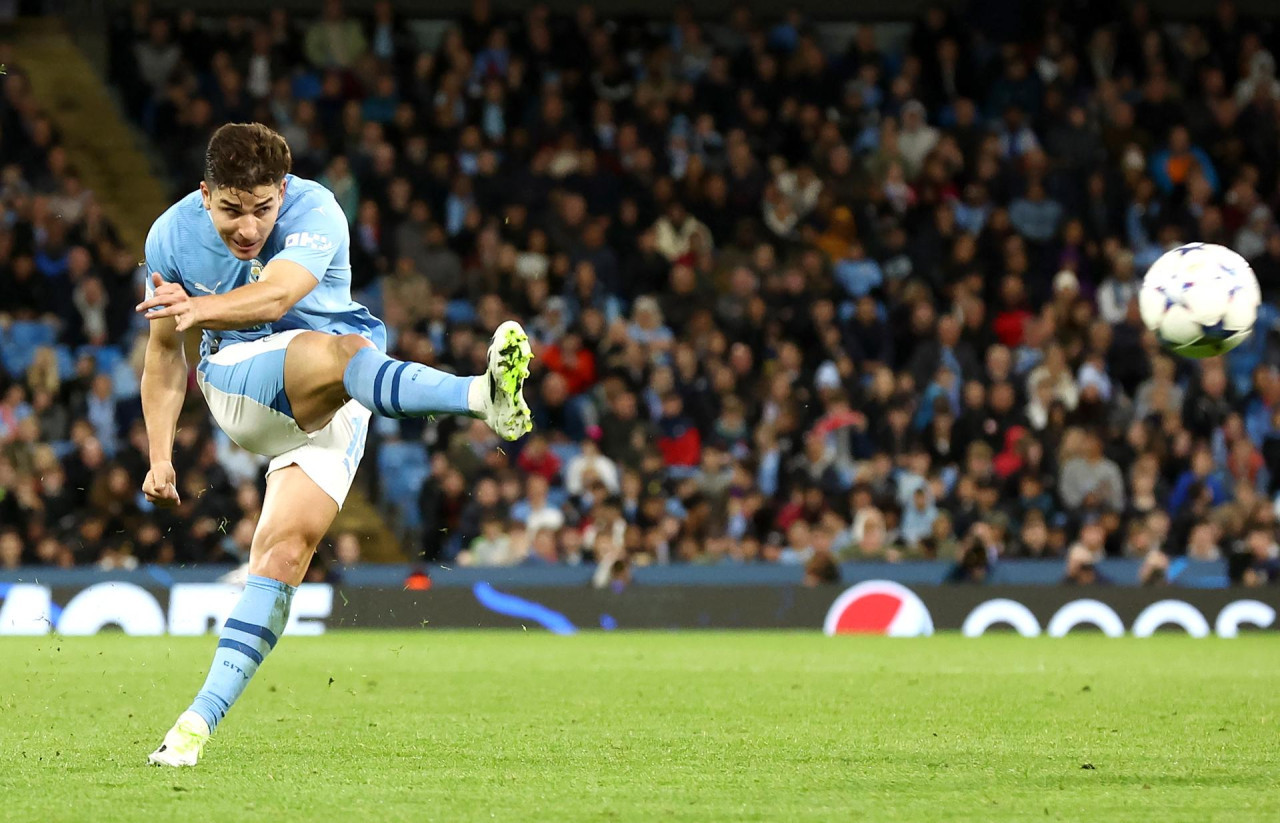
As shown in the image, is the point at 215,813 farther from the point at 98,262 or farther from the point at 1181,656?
the point at 98,262

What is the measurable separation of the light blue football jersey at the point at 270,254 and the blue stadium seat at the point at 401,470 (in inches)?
370

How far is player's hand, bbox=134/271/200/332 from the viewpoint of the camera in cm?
526

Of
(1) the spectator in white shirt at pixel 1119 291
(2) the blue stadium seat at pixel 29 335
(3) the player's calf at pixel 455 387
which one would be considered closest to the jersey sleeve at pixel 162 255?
(3) the player's calf at pixel 455 387

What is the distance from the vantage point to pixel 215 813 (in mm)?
4645

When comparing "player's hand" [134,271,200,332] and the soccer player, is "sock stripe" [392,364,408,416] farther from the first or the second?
"player's hand" [134,271,200,332]

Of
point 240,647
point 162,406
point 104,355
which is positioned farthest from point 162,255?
point 104,355

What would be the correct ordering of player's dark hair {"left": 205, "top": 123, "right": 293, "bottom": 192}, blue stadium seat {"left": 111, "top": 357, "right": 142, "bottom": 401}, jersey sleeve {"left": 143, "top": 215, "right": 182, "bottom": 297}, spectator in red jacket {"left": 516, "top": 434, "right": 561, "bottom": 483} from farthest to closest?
blue stadium seat {"left": 111, "top": 357, "right": 142, "bottom": 401} < spectator in red jacket {"left": 516, "top": 434, "right": 561, "bottom": 483} < jersey sleeve {"left": 143, "top": 215, "right": 182, "bottom": 297} < player's dark hair {"left": 205, "top": 123, "right": 293, "bottom": 192}

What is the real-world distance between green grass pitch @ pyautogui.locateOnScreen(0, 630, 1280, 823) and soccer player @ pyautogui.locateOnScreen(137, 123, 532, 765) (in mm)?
488

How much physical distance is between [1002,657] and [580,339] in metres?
5.99

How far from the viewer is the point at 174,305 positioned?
17.3ft

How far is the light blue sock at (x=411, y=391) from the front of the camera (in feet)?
18.3

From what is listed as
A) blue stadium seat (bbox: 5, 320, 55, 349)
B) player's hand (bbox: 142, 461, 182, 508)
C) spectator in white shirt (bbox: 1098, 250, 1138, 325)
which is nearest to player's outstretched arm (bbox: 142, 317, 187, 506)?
player's hand (bbox: 142, 461, 182, 508)

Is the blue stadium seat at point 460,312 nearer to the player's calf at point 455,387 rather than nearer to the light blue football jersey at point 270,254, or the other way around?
the light blue football jersey at point 270,254

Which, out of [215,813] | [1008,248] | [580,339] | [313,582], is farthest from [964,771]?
[1008,248]
